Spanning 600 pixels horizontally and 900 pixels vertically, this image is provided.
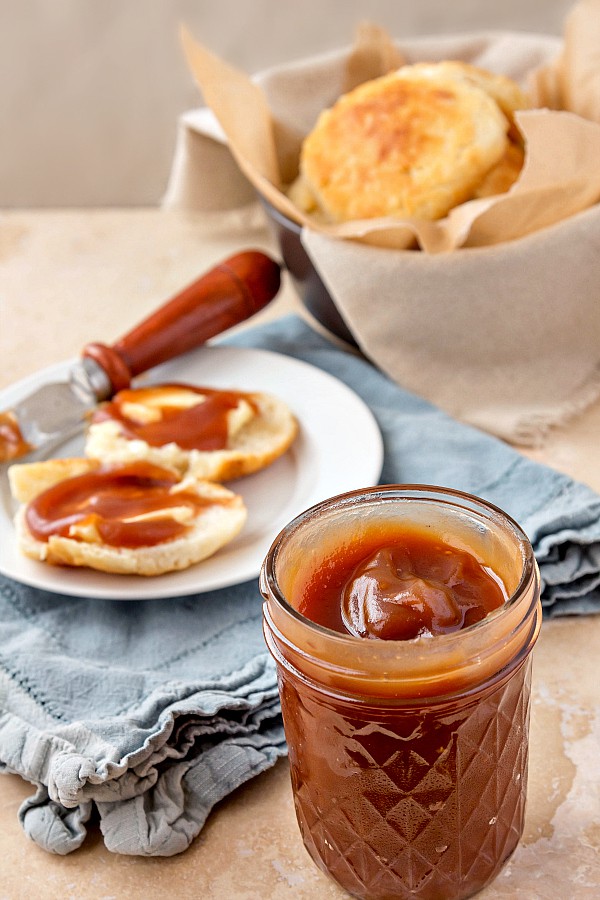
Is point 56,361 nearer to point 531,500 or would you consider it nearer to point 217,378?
point 217,378

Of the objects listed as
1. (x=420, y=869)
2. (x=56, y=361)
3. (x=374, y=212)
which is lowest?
(x=56, y=361)

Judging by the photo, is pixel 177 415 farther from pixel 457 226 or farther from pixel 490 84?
pixel 490 84

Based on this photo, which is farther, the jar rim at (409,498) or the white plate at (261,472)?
the white plate at (261,472)

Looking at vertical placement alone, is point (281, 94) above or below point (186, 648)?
above

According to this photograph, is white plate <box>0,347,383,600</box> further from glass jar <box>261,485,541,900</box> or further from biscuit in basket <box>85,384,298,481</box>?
glass jar <box>261,485,541,900</box>

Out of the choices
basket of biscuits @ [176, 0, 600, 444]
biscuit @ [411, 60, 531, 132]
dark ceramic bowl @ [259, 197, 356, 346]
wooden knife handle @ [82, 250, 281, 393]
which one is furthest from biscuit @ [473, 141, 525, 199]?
wooden knife handle @ [82, 250, 281, 393]

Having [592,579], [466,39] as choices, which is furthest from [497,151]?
[592,579]

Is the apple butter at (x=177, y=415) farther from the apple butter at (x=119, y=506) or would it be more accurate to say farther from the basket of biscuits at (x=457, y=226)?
the basket of biscuits at (x=457, y=226)

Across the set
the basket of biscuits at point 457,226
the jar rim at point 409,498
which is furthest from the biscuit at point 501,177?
the jar rim at point 409,498
